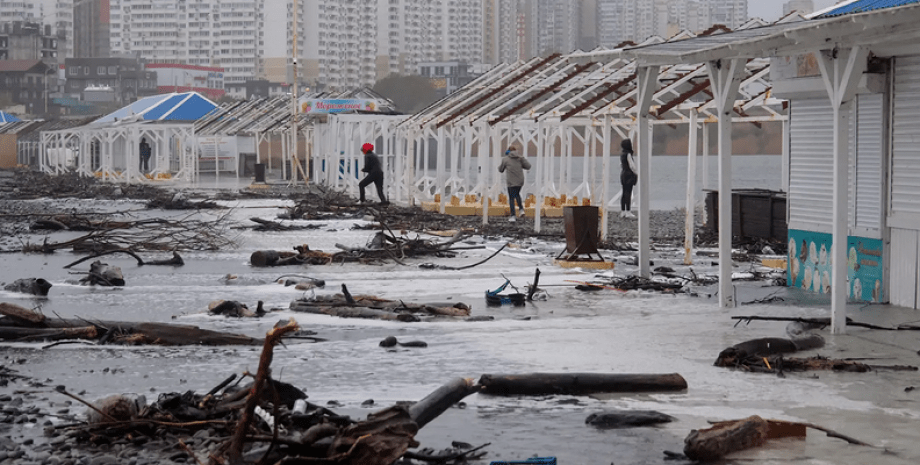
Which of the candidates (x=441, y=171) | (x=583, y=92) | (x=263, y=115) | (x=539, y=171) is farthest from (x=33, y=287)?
(x=263, y=115)

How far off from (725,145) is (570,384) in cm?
585

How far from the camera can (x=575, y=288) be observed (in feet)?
51.9

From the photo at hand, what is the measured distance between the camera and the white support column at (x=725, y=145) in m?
13.7

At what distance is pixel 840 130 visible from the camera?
38.2ft

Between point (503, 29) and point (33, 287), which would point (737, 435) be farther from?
point (503, 29)

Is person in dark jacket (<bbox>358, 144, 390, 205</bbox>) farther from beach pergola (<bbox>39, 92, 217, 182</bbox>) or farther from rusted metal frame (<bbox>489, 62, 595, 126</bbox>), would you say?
beach pergola (<bbox>39, 92, 217, 182</bbox>)

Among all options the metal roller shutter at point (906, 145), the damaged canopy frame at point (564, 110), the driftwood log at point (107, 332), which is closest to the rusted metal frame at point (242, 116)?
the damaged canopy frame at point (564, 110)

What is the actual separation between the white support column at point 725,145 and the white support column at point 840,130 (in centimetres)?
195

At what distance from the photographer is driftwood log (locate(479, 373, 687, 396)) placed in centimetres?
896

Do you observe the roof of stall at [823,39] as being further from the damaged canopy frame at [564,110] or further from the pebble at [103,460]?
the pebble at [103,460]

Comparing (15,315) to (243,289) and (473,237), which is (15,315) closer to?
(243,289)

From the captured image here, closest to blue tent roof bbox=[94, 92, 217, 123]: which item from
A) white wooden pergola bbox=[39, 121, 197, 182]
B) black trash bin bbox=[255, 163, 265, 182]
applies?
white wooden pergola bbox=[39, 121, 197, 182]

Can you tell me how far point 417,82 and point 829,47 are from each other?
12730cm

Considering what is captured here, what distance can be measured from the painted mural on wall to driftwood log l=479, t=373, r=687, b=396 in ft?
18.8
